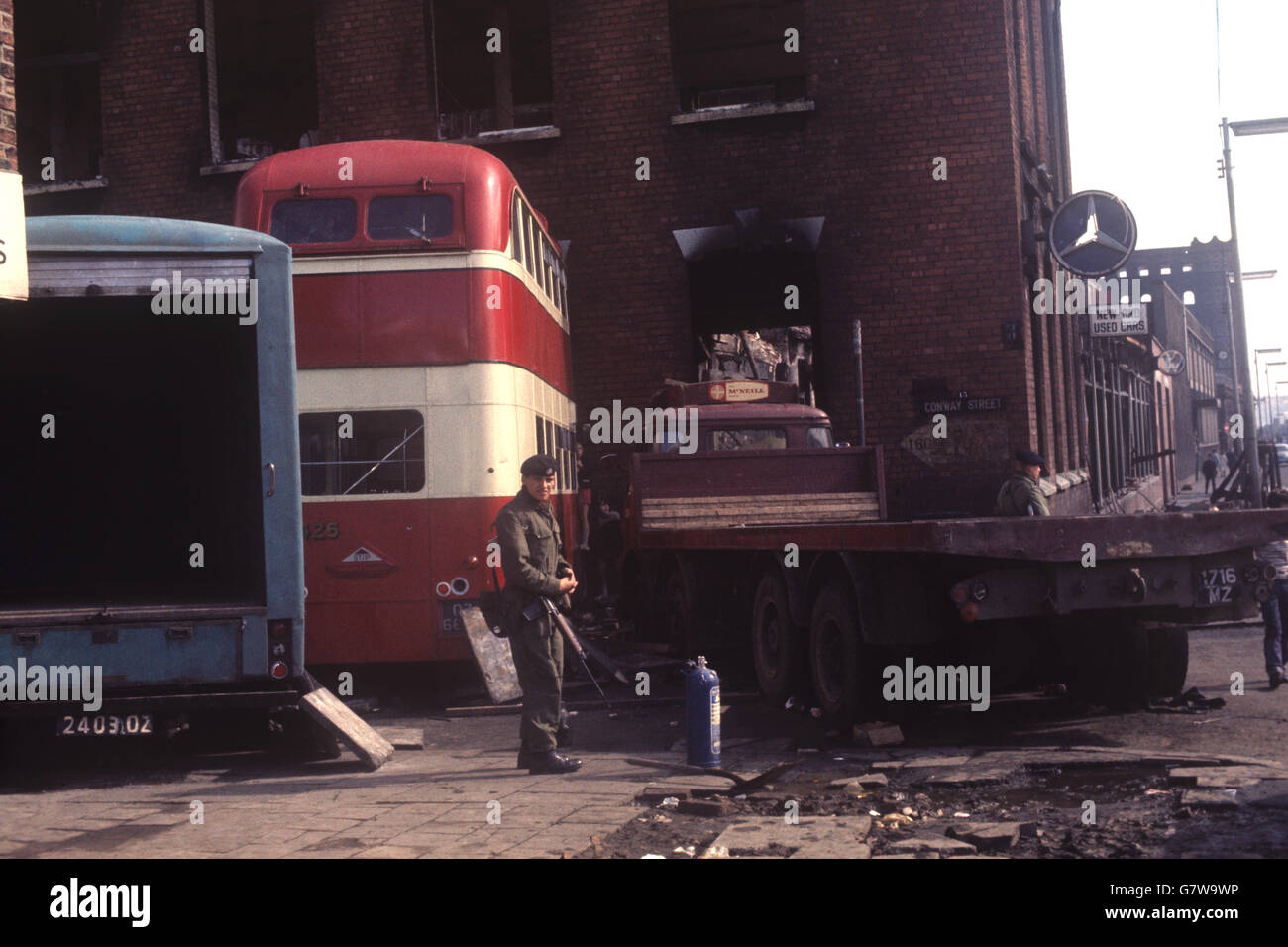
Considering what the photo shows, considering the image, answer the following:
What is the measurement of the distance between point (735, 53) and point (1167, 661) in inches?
454

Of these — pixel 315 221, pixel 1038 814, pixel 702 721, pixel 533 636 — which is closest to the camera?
pixel 1038 814

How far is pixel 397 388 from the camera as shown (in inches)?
429

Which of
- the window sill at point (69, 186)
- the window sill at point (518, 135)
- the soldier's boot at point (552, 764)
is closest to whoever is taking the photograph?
the soldier's boot at point (552, 764)

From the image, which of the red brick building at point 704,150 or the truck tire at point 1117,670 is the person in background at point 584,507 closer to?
the red brick building at point 704,150

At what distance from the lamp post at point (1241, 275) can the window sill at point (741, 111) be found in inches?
246

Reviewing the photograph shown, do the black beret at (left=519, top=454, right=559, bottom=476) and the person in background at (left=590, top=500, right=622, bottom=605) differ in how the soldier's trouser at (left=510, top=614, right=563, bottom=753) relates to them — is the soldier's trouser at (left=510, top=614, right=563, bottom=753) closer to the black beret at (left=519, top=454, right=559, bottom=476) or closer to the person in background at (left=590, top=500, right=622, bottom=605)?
the black beret at (left=519, top=454, right=559, bottom=476)

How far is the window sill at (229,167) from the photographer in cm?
1911

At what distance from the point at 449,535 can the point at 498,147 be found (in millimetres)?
9096

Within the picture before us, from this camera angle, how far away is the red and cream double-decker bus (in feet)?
35.7

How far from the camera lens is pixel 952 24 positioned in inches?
682

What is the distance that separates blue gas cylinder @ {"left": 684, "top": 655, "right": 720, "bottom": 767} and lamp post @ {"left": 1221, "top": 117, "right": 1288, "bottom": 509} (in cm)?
1198

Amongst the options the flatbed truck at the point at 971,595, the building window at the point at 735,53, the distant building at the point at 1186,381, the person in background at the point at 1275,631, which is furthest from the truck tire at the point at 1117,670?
the distant building at the point at 1186,381

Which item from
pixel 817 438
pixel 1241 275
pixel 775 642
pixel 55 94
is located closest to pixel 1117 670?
pixel 775 642

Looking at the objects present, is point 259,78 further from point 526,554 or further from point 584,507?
point 526,554
